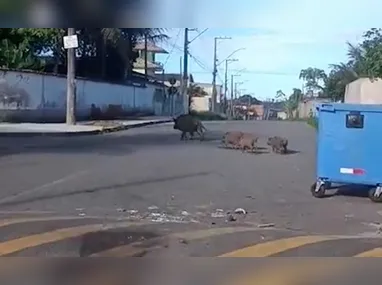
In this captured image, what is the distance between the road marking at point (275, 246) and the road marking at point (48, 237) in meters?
1.34

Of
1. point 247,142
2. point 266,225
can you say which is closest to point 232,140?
point 247,142

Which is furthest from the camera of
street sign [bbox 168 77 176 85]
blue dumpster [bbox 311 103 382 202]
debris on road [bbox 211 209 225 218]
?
street sign [bbox 168 77 176 85]

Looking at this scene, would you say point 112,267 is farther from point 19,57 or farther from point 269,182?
point 19,57

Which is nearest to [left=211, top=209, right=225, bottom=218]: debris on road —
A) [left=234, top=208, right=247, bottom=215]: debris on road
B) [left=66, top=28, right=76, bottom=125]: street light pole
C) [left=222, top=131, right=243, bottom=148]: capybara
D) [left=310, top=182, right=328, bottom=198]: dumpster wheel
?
[left=234, top=208, right=247, bottom=215]: debris on road

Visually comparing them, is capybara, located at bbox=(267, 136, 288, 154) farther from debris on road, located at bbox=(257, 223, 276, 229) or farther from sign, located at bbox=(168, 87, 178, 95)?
sign, located at bbox=(168, 87, 178, 95)

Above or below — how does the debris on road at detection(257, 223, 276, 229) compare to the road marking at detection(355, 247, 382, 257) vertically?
below

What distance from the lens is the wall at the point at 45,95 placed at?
26062mm

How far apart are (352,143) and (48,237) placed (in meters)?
4.02

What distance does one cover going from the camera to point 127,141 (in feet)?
63.8

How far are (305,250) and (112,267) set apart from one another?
5.37 feet

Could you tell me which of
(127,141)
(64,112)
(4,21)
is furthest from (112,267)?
(64,112)

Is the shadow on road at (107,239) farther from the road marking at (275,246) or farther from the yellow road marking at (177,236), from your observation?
the road marking at (275,246)

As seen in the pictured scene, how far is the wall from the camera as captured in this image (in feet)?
85.5

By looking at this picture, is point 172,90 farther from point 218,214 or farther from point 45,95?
point 218,214
